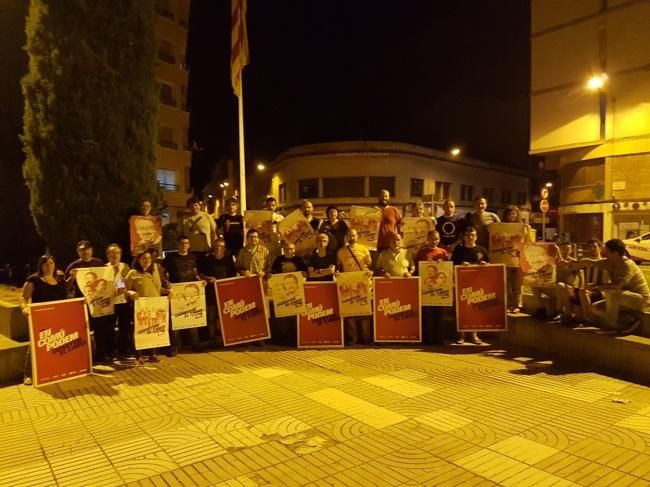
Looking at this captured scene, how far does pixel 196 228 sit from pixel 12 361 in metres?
3.36

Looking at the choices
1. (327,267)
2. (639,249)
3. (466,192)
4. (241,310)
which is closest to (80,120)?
(241,310)

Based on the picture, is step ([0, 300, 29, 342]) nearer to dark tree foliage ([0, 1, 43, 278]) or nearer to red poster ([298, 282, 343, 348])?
red poster ([298, 282, 343, 348])

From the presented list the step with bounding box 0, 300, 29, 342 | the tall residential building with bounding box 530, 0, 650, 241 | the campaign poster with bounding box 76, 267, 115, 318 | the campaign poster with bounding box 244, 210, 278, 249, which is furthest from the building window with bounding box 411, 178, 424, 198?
the step with bounding box 0, 300, 29, 342

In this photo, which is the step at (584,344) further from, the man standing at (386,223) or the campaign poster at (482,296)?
the man standing at (386,223)

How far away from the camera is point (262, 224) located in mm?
9812

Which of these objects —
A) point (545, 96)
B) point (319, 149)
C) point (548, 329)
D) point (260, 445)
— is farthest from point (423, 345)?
point (319, 149)

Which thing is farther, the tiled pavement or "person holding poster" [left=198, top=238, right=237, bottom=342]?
"person holding poster" [left=198, top=238, right=237, bottom=342]

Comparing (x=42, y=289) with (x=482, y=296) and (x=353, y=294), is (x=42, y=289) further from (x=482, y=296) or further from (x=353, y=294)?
(x=482, y=296)

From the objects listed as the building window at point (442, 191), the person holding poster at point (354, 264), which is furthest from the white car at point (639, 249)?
the building window at point (442, 191)

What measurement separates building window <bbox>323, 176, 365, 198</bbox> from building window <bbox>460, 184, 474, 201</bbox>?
43.0 ft

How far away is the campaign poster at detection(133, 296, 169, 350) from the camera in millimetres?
7824

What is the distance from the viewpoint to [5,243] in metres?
A: 12.7

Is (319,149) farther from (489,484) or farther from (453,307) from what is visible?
(489,484)

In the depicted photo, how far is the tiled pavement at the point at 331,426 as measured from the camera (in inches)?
175
